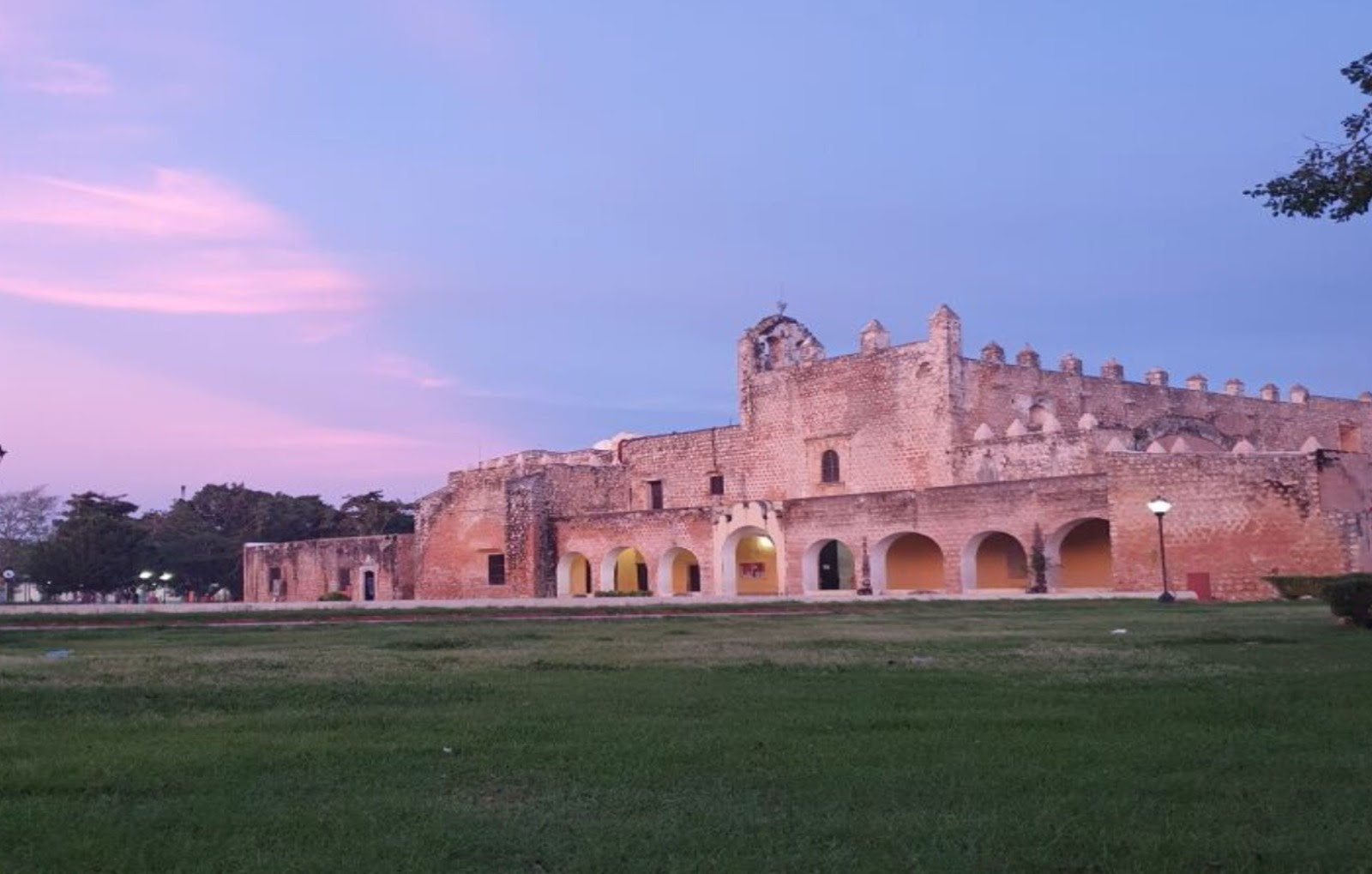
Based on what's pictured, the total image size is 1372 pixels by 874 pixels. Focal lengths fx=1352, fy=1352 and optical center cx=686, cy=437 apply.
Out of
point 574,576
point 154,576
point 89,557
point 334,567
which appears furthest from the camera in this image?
point 154,576

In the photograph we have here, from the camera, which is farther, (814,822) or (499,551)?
(499,551)

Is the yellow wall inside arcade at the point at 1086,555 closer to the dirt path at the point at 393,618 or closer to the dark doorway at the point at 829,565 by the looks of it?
the dark doorway at the point at 829,565

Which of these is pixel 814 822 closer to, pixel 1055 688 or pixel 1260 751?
pixel 1260 751

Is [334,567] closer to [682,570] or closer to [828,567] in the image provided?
[682,570]

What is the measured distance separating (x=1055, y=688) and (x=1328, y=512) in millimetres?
20026

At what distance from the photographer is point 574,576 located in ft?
143

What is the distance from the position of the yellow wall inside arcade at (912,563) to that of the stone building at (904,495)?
2.8 inches

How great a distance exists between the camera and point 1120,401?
4184 cm

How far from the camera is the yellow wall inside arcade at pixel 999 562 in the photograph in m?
33.6

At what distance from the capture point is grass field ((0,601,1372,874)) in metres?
4.00

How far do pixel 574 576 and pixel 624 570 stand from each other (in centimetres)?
179

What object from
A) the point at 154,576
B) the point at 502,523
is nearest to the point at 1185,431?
the point at 502,523

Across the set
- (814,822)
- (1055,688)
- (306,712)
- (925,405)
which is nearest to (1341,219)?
(1055,688)

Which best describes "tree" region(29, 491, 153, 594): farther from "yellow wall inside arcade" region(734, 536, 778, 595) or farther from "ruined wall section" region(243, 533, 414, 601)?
"yellow wall inside arcade" region(734, 536, 778, 595)
